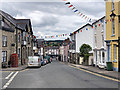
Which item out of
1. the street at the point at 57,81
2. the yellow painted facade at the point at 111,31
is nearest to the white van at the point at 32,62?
the yellow painted facade at the point at 111,31

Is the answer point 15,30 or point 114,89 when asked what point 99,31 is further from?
point 114,89

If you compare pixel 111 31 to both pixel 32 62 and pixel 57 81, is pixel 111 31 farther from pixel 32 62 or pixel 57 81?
pixel 32 62

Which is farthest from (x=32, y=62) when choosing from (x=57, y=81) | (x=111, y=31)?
(x=57, y=81)

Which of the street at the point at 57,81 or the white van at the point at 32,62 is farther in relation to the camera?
the white van at the point at 32,62

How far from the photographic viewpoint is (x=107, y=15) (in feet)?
79.2

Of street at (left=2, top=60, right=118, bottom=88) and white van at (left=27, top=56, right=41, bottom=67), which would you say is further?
white van at (left=27, top=56, right=41, bottom=67)

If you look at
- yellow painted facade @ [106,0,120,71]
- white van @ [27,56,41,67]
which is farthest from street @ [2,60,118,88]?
white van @ [27,56,41,67]

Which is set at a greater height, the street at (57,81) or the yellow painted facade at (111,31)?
the yellow painted facade at (111,31)

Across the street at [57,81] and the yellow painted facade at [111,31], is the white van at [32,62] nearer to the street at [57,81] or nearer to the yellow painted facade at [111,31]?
the yellow painted facade at [111,31]

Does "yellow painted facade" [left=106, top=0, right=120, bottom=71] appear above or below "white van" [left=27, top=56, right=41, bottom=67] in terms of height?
above

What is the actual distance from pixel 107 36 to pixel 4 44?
15.3 meters

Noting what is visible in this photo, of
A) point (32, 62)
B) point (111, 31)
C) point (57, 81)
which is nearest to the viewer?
point (57, 81)

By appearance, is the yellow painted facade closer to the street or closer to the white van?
the street

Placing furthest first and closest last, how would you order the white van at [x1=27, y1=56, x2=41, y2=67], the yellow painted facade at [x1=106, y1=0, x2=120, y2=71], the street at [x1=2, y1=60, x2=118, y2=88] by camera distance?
the white van at [x1=27, y1=56, x2=41, y2=67], the yellow painted facade at [x1=106, y1=0, x2=120, y2=71], the street at [x1=2, y1=60, x2=118, y2=88]
